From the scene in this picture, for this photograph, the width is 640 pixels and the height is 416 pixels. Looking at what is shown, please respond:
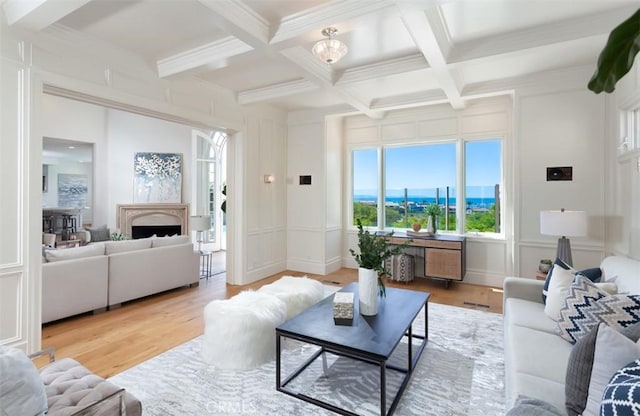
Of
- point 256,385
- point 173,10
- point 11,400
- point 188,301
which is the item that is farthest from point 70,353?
point 173,10

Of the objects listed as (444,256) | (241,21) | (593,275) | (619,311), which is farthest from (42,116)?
(444,256)

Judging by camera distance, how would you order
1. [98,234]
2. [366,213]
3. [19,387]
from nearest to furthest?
[19,387], [366,213], [98,234]

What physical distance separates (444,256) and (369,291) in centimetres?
275

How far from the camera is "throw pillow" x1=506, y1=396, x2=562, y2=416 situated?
3.96 ft

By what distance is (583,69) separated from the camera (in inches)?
148

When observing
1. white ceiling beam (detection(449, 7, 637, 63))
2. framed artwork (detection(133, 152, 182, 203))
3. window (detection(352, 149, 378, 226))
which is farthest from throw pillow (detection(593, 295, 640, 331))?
framed artwork (detection(133, 152, 182, 203))

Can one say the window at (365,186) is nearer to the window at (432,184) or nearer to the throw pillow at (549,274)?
the window at (432,184)

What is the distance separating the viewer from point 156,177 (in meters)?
8.09

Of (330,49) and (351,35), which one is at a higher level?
(351,35)

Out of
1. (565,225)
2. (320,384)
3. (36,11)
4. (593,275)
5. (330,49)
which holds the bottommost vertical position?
(320,384)

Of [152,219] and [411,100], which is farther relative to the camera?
[152,219]

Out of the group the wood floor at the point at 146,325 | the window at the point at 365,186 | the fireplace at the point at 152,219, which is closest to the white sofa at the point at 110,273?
the wood floor at the point at 146,325

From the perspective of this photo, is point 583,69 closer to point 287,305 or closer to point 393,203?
point 393,203

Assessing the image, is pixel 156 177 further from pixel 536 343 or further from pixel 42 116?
pixel 536 343
